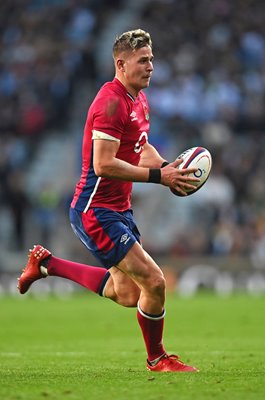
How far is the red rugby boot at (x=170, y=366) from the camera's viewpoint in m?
8.03

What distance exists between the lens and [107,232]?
8.21 meters

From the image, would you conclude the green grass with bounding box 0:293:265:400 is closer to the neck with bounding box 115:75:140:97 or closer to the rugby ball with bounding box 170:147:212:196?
the rugby ball with bounding box 170:147:212:196

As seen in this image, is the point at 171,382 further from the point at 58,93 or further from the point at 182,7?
the point at 182,7

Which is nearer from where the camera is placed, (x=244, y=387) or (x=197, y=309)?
(x=244, y=387)

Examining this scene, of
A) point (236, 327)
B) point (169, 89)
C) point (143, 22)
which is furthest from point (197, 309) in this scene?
point (143, 22)

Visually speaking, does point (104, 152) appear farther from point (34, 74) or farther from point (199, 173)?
point (34, 74)

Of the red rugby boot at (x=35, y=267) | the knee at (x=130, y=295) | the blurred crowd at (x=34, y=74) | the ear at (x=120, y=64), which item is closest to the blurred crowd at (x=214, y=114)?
the blurred crowd at (x=34, y=74)

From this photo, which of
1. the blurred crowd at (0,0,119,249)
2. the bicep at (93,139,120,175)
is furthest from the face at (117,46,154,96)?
the blurred crowd at (0,0,119,249)

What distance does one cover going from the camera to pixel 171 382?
7133 millimetres

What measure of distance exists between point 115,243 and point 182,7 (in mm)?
20270

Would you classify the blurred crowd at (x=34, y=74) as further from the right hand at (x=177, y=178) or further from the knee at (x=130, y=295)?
the right hand at (x=177, y=178)

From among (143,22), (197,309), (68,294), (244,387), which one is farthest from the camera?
(143,22)

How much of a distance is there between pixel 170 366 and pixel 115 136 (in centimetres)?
185

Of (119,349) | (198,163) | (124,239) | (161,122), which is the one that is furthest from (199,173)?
(161,122)
